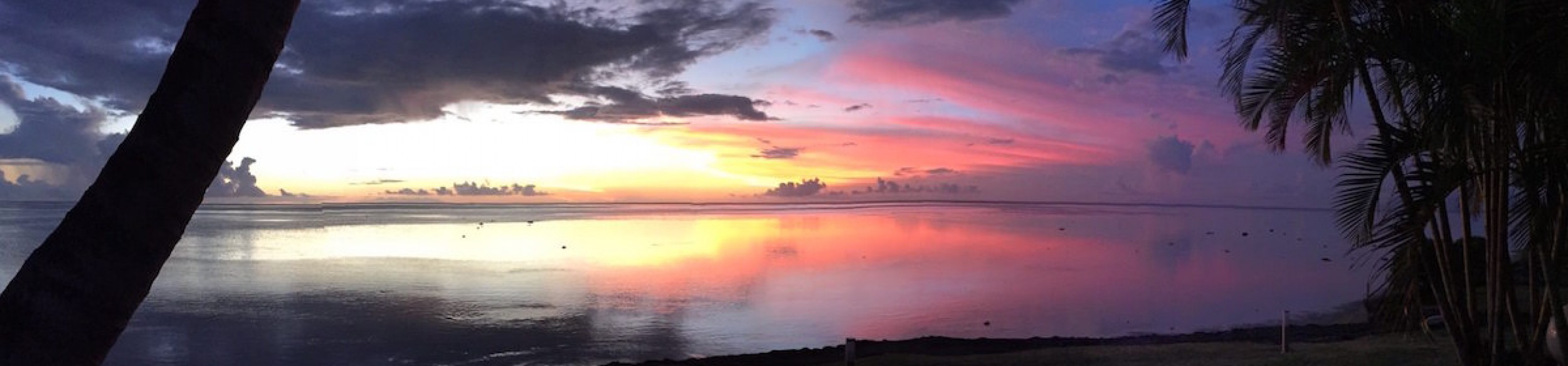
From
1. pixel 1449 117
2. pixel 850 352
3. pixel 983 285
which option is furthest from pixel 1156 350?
pixel 983 285

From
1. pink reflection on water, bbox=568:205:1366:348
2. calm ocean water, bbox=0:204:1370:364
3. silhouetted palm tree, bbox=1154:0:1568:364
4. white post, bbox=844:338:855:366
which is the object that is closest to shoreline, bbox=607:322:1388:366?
calm ocean water, bbox=0:204:1370:364

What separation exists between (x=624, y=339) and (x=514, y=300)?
730 centimetres

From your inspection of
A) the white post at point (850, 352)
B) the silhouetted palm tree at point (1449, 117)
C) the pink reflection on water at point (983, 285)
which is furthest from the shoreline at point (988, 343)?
the silhouetted palm tree at point (1449, 117)

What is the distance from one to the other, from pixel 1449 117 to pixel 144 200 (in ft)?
23.0

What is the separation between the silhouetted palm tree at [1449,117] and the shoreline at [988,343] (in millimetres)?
8557

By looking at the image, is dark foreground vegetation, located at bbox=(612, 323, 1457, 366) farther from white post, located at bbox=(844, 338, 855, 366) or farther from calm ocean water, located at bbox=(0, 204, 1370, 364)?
white post, located at bbox=(844, 338, 855, 366)

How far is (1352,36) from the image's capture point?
777cm

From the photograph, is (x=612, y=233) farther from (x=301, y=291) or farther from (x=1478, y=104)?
(x=1478, y=104)

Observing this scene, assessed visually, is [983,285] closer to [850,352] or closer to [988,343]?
[988,343]

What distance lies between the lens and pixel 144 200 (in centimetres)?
313

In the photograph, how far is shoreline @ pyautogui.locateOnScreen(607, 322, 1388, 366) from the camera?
55.6 ft

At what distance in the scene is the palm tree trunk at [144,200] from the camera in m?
2.98

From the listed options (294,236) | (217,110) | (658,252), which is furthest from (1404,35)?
(294,236)

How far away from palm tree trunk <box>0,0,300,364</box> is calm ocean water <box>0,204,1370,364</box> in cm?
1500
